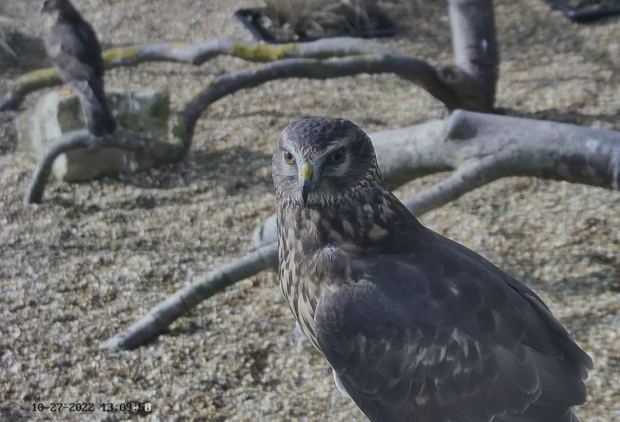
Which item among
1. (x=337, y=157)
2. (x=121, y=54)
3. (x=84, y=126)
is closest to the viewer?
(x=337, y=157)

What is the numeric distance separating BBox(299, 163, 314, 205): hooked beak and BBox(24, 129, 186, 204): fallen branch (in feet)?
10.4

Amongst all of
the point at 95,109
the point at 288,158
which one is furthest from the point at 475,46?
the point at 288,158

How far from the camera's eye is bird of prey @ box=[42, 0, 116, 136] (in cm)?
555

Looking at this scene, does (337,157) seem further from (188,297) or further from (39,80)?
(39,80)

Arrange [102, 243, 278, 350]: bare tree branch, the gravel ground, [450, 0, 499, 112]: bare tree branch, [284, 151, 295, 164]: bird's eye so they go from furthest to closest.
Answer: [450, 0, 499, 112]: bare tree branch, [102, 243, 278, 350]: bare tree branch, the gravel ground, [284, 151, 295, 164]: bird's eye

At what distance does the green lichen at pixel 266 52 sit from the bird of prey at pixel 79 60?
1143 mm

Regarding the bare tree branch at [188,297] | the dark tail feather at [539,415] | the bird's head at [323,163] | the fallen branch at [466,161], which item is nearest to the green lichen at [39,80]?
the fallen branch at [466,161]

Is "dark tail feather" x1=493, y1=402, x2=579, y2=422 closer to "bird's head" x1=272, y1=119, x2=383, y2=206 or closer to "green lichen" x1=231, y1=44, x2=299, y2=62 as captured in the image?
"bird's head" x1=272, y1=119, x2=383, y2=206

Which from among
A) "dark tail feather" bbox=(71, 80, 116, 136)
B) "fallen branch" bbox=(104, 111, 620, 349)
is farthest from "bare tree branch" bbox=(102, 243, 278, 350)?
"dark tail feather" bbox=(71, 80, 116, 136)

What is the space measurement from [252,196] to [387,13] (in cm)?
449

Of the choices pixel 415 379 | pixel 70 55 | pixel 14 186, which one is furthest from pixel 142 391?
pixel 70 55

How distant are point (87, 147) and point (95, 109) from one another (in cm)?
28

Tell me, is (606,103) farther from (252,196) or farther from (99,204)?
(99,204)

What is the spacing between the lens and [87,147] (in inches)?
216
